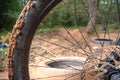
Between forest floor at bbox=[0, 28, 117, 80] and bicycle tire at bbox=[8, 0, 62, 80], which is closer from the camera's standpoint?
bicycle tire at bbox=[8, 0, 62, 80]

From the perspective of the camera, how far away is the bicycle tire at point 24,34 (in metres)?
0.65

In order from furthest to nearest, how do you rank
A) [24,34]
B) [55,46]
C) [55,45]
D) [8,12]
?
[8,12], [55,46], [55,45], [24,34]

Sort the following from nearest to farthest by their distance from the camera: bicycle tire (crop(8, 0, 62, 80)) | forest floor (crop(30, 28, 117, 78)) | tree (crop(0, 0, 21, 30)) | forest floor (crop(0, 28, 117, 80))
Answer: bicycle tire (crop(8, 0, 62, 80))
forest floor (crop(0, 28, 117, 80))
forest floor (crop(30, 28, 117, 78))
tree (crop(0, 0, 21, 30))

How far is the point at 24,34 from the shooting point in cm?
66

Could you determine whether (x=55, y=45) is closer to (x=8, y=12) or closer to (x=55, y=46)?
(x=55, y=46)

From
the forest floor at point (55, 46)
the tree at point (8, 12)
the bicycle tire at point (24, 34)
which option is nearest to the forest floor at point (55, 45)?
the forest floor at point (55, 46)

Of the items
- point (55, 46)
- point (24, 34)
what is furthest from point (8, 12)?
point (24, 34)

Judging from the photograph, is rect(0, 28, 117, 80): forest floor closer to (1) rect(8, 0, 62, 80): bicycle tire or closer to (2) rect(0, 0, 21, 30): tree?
(2) rect(0, 0, 21, 30): tree

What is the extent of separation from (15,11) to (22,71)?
179 inches

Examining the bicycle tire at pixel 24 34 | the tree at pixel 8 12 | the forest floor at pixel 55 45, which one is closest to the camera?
the bicycle tire at pixel 24 34

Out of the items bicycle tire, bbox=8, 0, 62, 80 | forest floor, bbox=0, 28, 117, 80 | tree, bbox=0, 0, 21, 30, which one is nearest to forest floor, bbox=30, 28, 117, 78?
forest floor, bbox=0, 28, 117, 80

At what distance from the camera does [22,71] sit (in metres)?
0.69

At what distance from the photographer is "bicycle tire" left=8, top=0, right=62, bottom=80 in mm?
655

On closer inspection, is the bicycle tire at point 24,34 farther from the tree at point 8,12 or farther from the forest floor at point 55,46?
the tree at point 8,12
